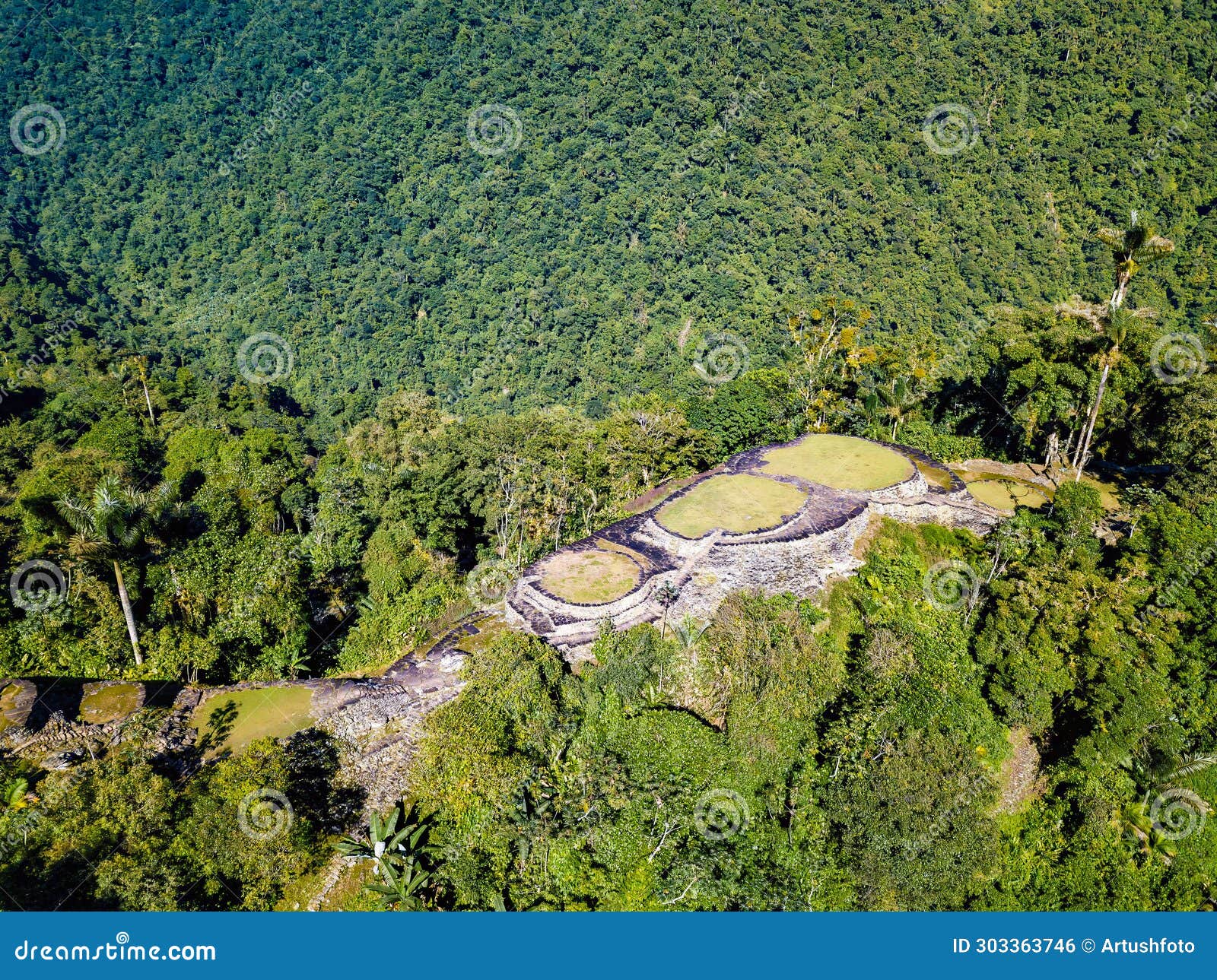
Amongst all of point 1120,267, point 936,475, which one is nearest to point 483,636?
point 936,475

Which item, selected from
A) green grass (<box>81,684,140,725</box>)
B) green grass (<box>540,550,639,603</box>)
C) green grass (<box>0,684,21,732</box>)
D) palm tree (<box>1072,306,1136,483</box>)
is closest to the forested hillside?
palm tree (<box>1072,306,1136,483</box>)

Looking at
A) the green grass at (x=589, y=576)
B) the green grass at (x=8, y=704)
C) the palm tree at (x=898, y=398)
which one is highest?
the palm tree at (x=898, y=398)

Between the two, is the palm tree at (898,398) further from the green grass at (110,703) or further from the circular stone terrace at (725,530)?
the green grass at (110,703)

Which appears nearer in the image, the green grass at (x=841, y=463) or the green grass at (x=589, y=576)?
the green grass at (x=589, y=576)

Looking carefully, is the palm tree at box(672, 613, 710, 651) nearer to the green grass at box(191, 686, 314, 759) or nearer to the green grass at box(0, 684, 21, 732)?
the green grass at box(191, 686, 314, 759)

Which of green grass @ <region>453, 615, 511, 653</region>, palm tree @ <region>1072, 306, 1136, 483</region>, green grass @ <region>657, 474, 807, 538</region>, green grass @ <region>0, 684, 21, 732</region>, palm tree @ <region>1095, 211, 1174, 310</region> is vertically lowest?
green grass @ <region>0, 684, 21, 732</region>

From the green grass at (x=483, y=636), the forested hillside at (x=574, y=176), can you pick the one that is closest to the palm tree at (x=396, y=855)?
the green grass at (x=483, y=636)

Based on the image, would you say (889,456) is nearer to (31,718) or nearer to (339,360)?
(31,718)
